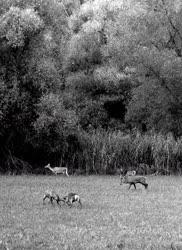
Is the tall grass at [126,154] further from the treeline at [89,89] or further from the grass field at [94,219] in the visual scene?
the grass field at [94,219]

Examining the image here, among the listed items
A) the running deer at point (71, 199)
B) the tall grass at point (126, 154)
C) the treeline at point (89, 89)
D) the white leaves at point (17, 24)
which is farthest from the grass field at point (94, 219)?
the white leaves at point (17, 24)

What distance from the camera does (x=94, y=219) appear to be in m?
14.6

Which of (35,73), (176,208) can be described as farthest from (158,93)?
(176,208)

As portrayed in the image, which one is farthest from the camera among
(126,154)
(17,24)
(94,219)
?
(126,154)

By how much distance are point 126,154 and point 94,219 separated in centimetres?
1919

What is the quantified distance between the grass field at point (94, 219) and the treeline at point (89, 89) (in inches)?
345

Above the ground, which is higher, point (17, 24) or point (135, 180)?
point (17, 24)

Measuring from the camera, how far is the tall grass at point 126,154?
32.9 meters

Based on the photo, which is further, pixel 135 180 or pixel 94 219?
pixel 135 180

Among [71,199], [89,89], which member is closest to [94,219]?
[71,199]

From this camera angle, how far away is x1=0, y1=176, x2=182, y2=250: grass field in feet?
37.8

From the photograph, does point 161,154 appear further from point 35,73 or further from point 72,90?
point 72,90

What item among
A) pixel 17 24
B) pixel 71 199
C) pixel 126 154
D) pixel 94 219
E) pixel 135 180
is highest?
pixel 17 24

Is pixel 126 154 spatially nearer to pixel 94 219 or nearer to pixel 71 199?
pixel 71 199
